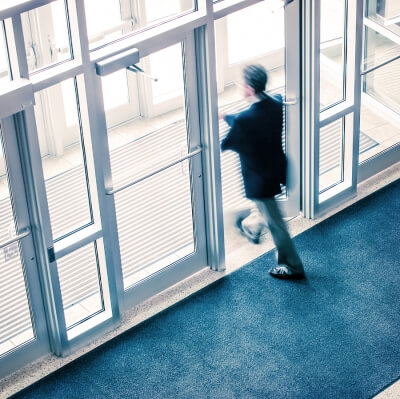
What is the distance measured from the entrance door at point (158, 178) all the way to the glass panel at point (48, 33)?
0.38 m

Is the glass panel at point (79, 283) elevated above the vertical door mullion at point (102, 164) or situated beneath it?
situated beneath

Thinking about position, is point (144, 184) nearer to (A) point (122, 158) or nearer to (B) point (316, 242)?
(A) point (122, 158)

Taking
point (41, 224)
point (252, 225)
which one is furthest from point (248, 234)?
point (41, 224)

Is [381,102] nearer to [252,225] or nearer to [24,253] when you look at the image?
[252,225]

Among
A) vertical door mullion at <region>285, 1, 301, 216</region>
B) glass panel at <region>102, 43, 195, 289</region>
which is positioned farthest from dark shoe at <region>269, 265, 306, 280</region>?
vertical door mullion at <region>285, 1, 301, 216</region>

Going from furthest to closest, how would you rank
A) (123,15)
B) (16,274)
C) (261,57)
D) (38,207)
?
1. (261,57)
2. (16,274)
3. (123,15)
4. (38,207)

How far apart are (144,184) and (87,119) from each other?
3.77 ft

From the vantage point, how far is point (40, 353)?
6602 millimetres

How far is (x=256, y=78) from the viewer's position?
6562 mm

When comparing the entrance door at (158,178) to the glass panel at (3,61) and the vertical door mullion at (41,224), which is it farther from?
the glass panel at (3,61)

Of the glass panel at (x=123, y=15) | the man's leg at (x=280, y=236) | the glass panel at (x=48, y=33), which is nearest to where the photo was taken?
the glass panel at (x=48, y=33)

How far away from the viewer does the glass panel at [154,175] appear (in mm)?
6590

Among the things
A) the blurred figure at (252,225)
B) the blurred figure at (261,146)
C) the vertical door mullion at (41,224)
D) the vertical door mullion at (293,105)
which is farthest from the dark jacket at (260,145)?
the vertical door mullion at (41,224)

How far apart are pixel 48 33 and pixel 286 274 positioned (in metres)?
2.88
